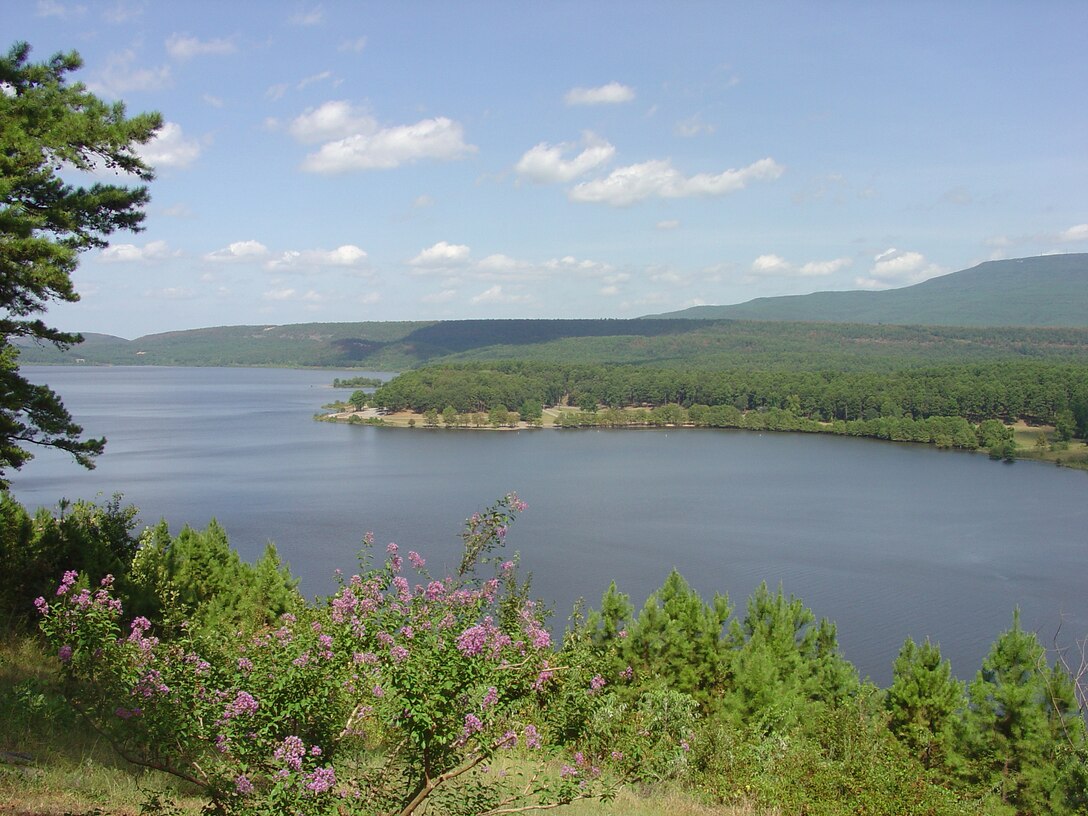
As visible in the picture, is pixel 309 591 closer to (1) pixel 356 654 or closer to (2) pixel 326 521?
(2) pixel 326 521

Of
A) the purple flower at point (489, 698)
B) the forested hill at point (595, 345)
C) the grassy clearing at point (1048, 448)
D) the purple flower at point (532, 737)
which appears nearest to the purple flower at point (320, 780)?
the purple flower at point (489, 698)

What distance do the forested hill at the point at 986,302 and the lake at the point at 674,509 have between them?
11756 centimetres

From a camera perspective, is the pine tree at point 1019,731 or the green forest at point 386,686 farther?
the pine tree at point 1019,731

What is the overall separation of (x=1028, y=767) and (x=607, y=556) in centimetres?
1427

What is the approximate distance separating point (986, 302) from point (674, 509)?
159 m

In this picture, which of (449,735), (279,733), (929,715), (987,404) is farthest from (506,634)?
(987,404)

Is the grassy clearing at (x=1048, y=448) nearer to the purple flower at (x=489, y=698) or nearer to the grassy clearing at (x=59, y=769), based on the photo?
the grassy clearing at (x=59, y=769)

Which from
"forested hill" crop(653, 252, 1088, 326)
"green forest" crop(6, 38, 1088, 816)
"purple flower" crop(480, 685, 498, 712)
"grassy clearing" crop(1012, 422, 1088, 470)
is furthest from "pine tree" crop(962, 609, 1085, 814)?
"forested hill" crop(653, 252, 1088, 326)

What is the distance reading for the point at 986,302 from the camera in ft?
548

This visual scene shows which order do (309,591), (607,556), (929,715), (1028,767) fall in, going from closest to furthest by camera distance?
1. (1028,767)
2. (929,715)
3. (309,591)
4. (607,556)

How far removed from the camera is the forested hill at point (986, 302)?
15351 cm

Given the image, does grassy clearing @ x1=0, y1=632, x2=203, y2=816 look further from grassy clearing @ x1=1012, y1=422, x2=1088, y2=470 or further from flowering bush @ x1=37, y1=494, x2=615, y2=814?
grassy clearing @ x1=1012, y1=422, x2=1088, y2=470

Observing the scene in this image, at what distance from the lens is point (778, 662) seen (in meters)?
11.3

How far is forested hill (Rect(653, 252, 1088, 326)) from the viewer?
504 ft
